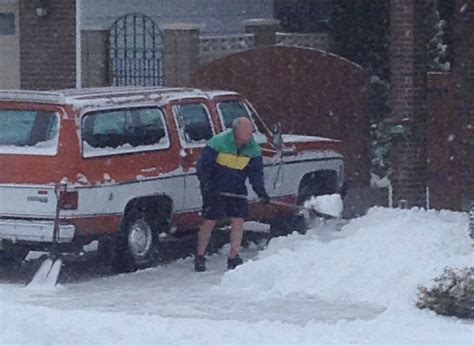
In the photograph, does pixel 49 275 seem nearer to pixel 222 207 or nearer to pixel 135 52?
pixel 222 207

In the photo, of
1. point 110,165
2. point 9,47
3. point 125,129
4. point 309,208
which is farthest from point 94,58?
point 110,165

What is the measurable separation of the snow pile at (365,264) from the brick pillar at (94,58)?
8009mm

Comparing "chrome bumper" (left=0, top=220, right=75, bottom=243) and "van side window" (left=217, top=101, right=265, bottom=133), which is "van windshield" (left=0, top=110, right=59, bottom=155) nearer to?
"chrome bumper" (left=0, top=220, right=75, bottom=243)

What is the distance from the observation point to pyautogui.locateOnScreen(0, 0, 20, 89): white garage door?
68.6 ft

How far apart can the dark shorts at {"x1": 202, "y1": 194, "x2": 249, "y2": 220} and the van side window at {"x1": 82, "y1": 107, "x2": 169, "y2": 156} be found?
0.81 m

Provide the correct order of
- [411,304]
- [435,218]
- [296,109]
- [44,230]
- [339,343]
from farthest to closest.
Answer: [296,109], [435,218], [44,230], [411,304], [339,343]

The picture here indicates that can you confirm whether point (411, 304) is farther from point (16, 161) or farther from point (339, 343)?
point (16, 161)

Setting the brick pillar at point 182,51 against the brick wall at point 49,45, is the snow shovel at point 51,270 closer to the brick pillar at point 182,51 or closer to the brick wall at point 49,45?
the brick wall at point 49,45

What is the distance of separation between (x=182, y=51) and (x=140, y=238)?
6947 millimetres

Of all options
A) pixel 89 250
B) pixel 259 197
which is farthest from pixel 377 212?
pixel 89 250

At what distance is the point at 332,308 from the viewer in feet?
43.0

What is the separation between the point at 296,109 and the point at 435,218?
4.64 metres

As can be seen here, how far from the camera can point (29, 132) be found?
14609mm

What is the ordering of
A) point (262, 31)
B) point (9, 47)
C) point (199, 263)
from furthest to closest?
point (262, 31) → point (9, 47) → point (199, 263)
